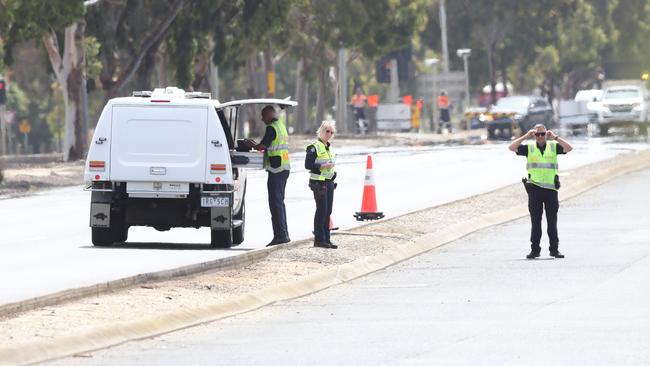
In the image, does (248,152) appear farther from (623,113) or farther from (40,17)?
(623,113)

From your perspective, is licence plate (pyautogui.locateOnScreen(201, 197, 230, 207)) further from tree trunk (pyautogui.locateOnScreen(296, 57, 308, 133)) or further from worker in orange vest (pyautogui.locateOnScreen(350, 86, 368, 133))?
worker in orange vest (pyautogui.locateOnScreen(350, 86, 368, 133))

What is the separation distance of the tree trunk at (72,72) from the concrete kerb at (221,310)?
25.7m

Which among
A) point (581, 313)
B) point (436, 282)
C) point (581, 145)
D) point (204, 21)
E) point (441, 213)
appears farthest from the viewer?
point (581, 145)

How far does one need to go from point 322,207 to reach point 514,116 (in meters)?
48.2

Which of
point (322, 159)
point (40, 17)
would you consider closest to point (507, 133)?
point (40, 17)

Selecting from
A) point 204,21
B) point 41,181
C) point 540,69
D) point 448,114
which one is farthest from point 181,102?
point 540,69

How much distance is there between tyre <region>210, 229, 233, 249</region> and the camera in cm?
2438

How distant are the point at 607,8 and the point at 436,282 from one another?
317ft

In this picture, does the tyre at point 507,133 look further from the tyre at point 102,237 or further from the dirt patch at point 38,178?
the tyre at point 102,237

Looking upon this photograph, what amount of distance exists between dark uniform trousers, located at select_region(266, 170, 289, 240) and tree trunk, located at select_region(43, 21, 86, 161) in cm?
3010

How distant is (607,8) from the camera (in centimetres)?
11481

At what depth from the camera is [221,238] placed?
2441 cm

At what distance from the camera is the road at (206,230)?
67.4 feet

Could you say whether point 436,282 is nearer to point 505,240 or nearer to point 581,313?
point 581,313
